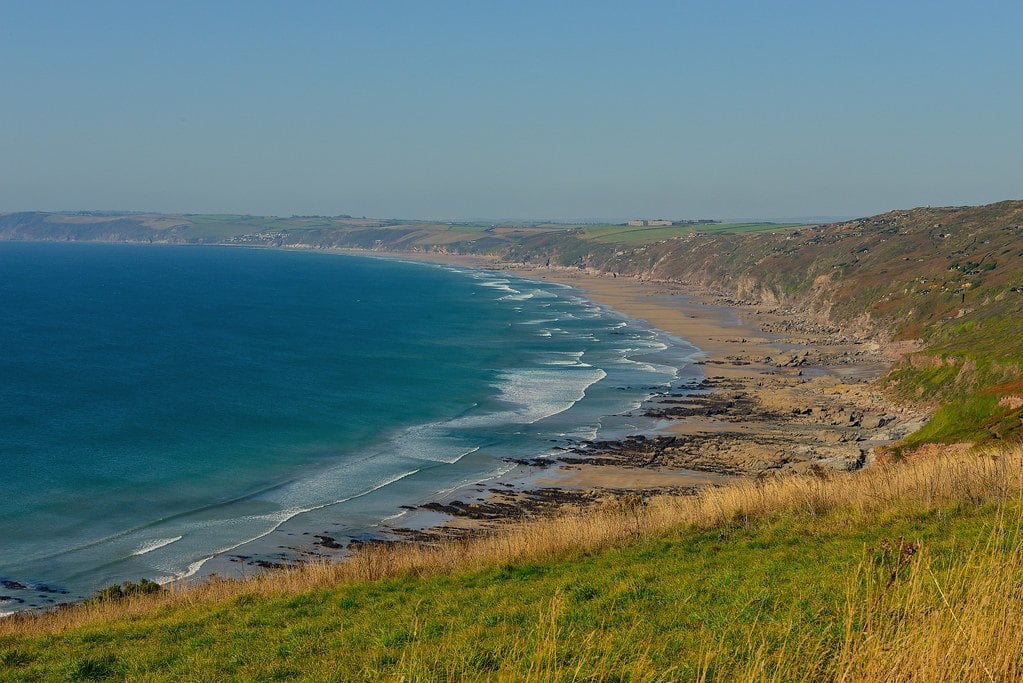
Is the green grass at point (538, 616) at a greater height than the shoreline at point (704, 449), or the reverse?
the green grass at point (538, 616)

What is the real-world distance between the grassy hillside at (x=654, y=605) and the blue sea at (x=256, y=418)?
15.9 meters

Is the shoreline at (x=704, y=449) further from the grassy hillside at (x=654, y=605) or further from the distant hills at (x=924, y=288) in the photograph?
the grassy hillside at (x=654, y=605)

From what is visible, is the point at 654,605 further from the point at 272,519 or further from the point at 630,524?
the point at 272,519

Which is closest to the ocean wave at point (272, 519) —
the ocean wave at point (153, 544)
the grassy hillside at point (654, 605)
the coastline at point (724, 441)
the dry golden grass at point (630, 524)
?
the ocean wave at point (153, 544)

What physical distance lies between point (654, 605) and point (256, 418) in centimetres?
4705

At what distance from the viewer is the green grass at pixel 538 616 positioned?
9984mm

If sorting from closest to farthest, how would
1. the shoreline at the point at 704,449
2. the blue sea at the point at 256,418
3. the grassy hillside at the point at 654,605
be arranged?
1. the grassy hillside at the point at 654,605
2. the blue sea at the point at 256,418
3. the shoreline at the point at 704,449

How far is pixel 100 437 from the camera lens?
49.7m

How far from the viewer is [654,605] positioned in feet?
42.0

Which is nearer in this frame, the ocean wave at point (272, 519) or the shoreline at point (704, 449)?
the ocean wave at point (272, 519)

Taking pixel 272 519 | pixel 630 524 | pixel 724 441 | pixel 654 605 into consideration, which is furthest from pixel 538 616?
pixel 724 441

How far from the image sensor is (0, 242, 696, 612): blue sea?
35.1 m

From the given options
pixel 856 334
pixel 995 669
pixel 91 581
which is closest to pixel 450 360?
pixel 856 334

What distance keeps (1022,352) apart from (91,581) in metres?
47.7
